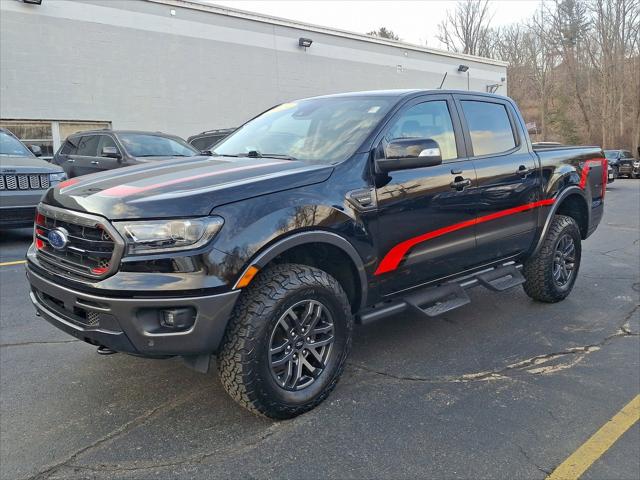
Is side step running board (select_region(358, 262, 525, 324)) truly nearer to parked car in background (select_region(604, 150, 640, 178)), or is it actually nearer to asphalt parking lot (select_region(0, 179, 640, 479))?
asphalt parking lot (select_region(0, 179, 640, 479))

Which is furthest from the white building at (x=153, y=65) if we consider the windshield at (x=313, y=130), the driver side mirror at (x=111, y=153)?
the windshield at (x=313, y=130)

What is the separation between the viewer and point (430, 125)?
156 inches

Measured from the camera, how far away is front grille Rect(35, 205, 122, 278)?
2578mm

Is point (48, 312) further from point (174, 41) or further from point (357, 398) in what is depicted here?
Answer: point (174, 41)

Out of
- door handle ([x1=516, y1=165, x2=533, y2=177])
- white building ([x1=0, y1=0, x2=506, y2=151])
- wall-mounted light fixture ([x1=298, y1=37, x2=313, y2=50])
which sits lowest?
door handle ([x1=516, y1=165, x2=533, y2=177])

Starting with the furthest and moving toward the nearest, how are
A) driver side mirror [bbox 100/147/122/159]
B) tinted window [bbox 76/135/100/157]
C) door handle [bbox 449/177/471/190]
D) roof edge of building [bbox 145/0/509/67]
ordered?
roof edge of building [bbox 145/0/509/67]
tinted window [bbox 76/135/100/157]
driver side mirror [bbox 100/147/122/159]
door handle [bbox 449/177/471/190]

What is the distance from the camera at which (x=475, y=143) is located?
168 inches

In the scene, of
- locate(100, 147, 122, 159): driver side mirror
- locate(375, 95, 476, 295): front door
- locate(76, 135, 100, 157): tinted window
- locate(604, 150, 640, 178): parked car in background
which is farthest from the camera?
locate(604, 150, 640, 178): parked car in background

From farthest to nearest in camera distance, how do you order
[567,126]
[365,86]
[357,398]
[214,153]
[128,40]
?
[567,126]
[365,86]
[128,40]
[214,153]
[357,398]

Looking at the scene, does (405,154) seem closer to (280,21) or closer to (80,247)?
(80,247)

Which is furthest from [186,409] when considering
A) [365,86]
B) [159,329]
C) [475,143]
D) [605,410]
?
[365,86]

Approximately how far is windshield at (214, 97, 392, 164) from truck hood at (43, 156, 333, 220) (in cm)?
27

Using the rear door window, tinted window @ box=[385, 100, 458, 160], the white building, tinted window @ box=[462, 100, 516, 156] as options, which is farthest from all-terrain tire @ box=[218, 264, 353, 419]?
the white building

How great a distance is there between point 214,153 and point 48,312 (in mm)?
1725
